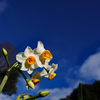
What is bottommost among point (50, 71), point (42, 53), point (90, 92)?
point (50, 71)

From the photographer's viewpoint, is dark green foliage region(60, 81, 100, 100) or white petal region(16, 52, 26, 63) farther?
dark green foliage region(60, 81, 100, 100)

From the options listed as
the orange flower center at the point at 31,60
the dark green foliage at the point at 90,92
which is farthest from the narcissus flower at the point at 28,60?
the dark green foliage at the point at 90,92

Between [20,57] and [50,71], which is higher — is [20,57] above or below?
above

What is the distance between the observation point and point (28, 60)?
89 cm

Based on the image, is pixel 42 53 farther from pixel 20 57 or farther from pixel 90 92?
pixel 90 92

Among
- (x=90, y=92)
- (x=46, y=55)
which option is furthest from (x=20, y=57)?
(x=90, y=92)

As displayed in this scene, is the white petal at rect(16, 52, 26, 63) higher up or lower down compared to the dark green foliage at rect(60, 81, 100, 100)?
lower down

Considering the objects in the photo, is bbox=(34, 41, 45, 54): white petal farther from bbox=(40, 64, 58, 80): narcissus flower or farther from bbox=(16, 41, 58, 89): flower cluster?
bbox=(40, 64, 58, 80): narcissus flower

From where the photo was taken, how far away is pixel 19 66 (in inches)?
33.7

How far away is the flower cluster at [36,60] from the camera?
88 cm

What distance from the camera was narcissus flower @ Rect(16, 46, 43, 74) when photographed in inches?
34.6

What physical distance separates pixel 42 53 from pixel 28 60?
0.11 m

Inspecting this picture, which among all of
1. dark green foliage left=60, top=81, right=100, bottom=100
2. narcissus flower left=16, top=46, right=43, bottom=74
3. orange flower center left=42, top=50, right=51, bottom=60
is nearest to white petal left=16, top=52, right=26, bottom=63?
narcissus flower left=16, top=46, right=43, bottom=74

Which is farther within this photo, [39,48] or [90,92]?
[90,92]
